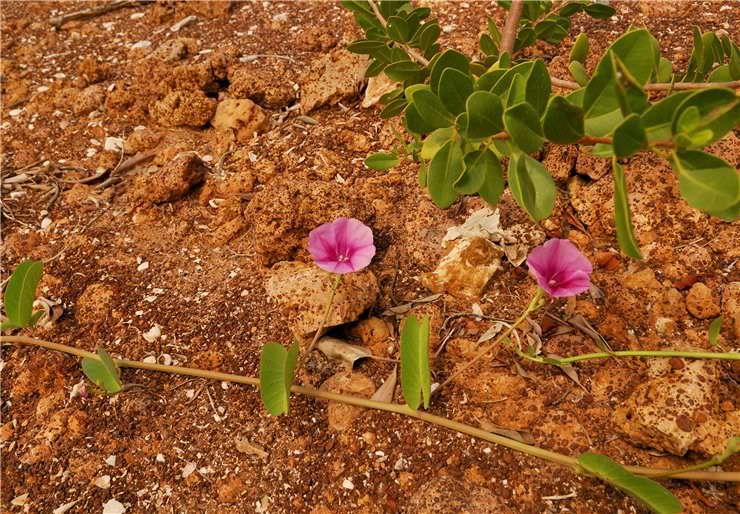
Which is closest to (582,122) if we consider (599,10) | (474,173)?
(474,173)

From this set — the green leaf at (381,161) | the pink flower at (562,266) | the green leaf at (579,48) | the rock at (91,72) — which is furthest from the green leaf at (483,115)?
the rock at (91,72)

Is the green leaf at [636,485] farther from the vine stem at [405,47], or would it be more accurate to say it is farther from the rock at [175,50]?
the rock at [175,50]

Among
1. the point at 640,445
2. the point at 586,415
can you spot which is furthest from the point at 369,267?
the point at 640,445

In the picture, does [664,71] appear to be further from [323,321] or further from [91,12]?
[91,12]

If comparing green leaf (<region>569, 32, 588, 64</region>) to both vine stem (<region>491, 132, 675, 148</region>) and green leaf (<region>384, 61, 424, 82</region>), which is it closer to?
green leaf (<region>384, 61, 424, 82</region>)

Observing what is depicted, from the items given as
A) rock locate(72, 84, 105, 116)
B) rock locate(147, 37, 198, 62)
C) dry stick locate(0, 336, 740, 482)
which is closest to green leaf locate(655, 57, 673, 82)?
dry stick locate(0, 336, 740, 482)

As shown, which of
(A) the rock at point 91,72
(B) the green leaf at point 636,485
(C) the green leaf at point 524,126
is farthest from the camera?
(A) the rock at point 91,72
